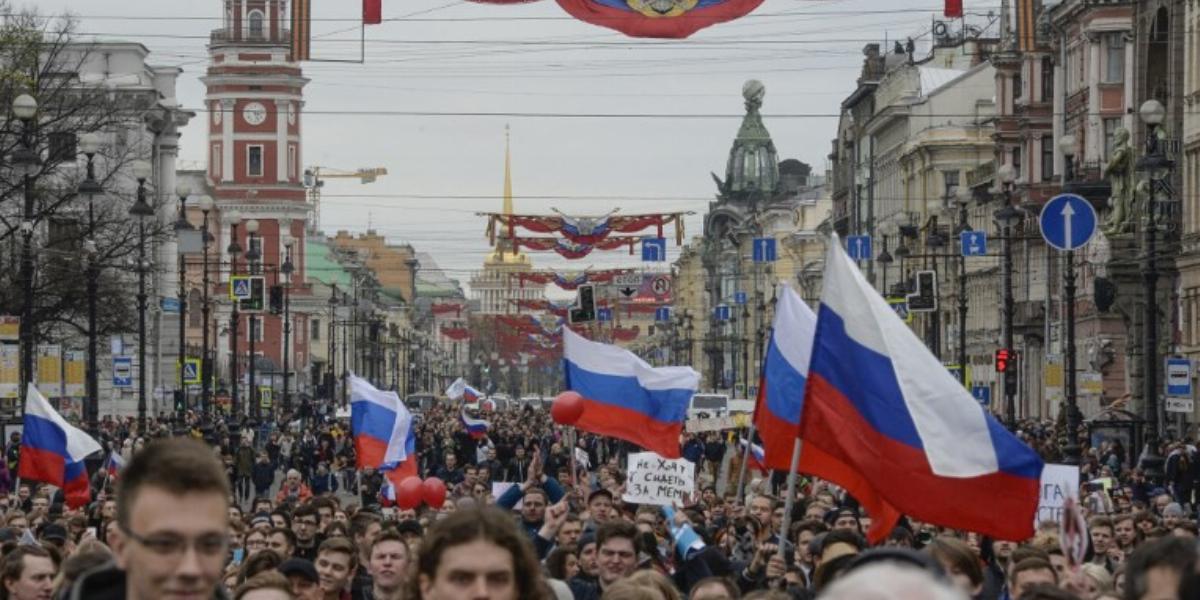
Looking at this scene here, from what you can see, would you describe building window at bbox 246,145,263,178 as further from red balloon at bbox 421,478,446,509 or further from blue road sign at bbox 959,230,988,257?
red balloon at bbox 421,478,446,509

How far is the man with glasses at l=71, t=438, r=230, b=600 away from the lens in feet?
17.9

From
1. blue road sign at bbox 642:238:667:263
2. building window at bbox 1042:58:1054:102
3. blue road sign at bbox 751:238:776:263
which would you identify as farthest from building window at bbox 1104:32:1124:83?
blue road sign at bbox 642:238:667:263

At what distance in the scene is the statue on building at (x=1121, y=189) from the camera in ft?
211

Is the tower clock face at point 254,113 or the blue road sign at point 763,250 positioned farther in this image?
the tower clock face at point 254,113

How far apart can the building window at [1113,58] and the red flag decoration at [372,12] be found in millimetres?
46057

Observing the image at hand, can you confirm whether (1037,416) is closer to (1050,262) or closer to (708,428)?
(1050,262)

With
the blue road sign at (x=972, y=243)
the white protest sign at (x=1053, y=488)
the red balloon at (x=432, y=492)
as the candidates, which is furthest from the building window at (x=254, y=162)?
the white protest sign at (x=1053, y=488)

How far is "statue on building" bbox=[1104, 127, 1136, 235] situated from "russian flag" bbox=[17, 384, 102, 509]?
41193mm

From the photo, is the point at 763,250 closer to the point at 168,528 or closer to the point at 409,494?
the point at 409,494

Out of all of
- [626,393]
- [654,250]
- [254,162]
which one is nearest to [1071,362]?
[626,393]

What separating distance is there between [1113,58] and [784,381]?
57804 mm

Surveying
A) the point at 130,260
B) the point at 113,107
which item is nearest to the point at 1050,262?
the point at 130,260

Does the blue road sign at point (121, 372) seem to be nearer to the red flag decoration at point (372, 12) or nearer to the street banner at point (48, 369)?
the street banner at point (48, 369)

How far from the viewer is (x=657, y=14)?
28141mm
